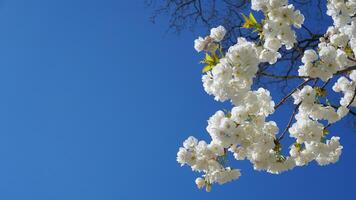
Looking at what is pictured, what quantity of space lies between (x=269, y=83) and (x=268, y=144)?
2.92 meters

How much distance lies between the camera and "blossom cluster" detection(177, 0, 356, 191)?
3.03 meters

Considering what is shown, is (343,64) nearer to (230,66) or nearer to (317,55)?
(317,55)

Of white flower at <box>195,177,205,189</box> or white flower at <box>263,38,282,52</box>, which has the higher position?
white flower at <box>263,38,282,52</box>

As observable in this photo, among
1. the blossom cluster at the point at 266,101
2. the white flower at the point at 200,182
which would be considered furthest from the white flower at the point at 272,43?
the white flower at the point at 200,182

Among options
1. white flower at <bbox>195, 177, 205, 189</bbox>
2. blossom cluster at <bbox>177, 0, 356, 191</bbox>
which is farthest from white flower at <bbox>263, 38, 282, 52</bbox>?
white flower at <bbox>195, 177, 205, 189</bbox>

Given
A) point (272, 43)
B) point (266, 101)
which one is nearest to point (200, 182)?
point (266, 101)

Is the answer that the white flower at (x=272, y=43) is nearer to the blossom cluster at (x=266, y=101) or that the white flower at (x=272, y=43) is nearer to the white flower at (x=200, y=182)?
the blossom cluster at (x=266, y=101)

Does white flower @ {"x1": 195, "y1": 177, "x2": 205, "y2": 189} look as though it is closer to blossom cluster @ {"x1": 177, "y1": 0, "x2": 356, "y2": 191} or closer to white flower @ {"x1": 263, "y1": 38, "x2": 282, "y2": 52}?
blossom cluster @ {"x1": 177, "y1": 0, "x2": 356, "y2": 191}

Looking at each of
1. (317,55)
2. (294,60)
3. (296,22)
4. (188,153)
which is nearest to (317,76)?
(317,55)

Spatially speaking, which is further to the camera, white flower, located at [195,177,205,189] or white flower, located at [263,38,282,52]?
white flower, located at [195,177,205,189]

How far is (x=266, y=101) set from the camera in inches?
134

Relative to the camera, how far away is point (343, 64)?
3.04 metres

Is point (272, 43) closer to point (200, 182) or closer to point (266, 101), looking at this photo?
point (266, 101)

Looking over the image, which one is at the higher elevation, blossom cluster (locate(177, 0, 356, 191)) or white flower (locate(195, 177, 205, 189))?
blossom cluster (locate(177, 0, 356, 191))
